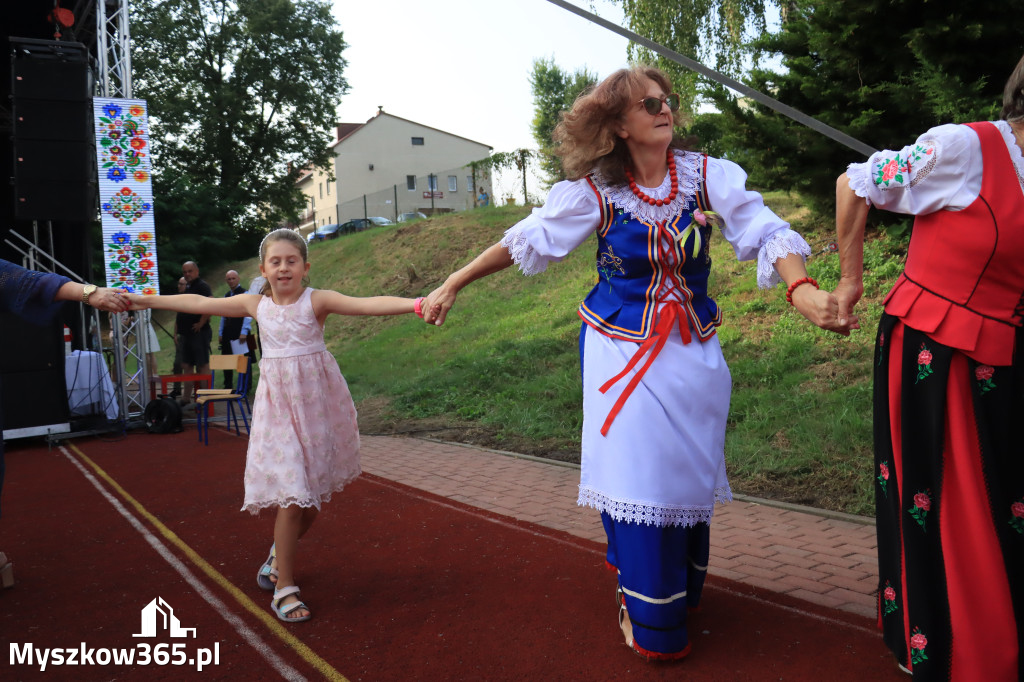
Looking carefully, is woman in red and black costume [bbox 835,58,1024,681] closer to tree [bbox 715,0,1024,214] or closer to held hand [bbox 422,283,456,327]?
held hand [bbox 422,283,456,327]

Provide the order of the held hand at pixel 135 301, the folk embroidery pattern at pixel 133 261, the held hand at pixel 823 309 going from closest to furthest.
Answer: the held hand at pixel 823 309
the held hand at pixel 135 301
the folk embroidery pattern at pixel 133 261

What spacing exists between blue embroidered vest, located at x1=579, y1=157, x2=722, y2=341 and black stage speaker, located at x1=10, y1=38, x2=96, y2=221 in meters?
8.86

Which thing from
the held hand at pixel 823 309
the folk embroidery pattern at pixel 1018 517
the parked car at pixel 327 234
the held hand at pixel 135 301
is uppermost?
A: the parked car at pixel 327 234

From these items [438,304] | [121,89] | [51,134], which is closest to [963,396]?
[438,304]

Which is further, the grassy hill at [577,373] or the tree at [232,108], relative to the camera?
the tree at [232,108]

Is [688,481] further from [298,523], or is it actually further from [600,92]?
[298,523]

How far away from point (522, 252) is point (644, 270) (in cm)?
47

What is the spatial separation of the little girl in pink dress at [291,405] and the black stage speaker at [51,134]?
6.75 metres

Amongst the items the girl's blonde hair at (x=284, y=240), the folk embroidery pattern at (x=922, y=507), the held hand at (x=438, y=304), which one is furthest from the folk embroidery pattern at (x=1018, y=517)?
the girl's blonde hair at (x=284, y=240)

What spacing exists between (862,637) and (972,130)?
202 centimetres

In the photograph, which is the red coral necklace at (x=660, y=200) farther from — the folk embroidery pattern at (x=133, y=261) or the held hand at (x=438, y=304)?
the folk embroidery pattern at (x=133, y=261)

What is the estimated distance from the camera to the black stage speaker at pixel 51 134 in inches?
381

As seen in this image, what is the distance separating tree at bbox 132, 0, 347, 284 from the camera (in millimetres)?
34906

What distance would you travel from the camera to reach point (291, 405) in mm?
4066
